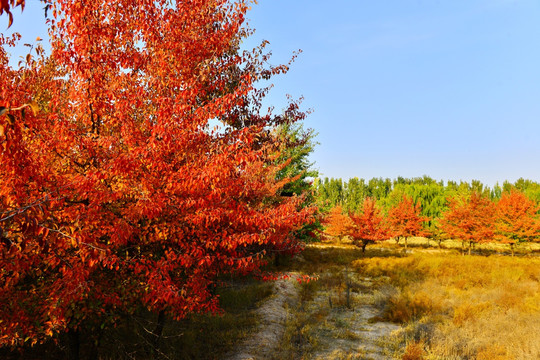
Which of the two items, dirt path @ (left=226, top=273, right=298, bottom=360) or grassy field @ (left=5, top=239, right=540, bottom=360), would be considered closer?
grassy field @ (left=5, top=239, right=540, bottom=360)

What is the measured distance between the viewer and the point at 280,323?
35.6ft

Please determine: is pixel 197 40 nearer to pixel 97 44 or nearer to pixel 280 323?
pixel 97 44

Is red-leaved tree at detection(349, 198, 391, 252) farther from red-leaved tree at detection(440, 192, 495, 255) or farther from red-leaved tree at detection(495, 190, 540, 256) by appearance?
red-leaved tree at detection(495, 190, 540, 256)

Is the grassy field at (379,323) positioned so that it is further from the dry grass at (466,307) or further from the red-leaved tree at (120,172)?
the red-leaved tree at (120,172)

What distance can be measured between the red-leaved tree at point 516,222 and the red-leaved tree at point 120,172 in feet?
105

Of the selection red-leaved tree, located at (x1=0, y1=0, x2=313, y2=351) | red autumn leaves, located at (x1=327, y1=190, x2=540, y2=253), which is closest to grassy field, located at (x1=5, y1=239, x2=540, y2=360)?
red-leaved tree, located at (x1=0, y1=0, x2=313, y2=351)

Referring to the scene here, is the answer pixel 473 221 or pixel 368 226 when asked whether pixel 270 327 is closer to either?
pixel 368 226

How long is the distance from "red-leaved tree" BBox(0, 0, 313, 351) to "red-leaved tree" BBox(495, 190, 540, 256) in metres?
31.9

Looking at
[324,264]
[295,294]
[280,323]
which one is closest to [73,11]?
[280,323]

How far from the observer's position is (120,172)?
461cm

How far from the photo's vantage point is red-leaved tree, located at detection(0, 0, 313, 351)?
4.43m

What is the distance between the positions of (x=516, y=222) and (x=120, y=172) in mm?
34589

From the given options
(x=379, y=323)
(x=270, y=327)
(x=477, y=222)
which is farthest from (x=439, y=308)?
(x=477, y=222)

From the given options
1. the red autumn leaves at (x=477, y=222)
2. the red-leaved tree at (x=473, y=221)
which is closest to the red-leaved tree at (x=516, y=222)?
the red autumn leaves at (x=477, y=222)
